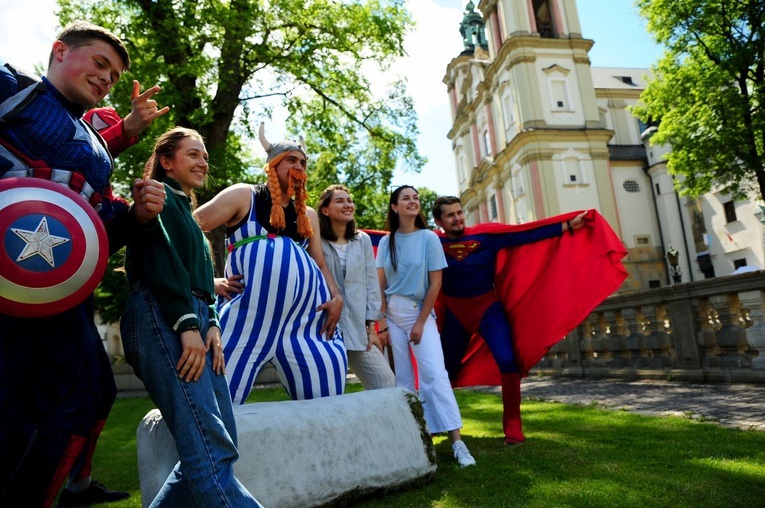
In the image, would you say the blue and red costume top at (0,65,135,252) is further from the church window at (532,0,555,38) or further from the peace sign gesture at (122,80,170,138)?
the church window at (532,0,555,38)

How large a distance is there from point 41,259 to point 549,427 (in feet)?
16.2

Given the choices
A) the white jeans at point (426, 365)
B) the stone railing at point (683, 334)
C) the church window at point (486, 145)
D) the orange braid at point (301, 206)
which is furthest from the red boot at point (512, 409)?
the church window at point (486, 145)

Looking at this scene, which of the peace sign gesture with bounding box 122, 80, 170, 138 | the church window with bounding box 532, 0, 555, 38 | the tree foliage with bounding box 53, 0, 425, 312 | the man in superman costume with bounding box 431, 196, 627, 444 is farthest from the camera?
the church window with bounding box 532, 0, 555, 38

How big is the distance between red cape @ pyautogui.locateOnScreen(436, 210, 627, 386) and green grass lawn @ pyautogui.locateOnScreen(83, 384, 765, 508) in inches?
30.4

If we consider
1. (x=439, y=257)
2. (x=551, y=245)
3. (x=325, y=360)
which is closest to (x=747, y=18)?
(x=551, y=245)

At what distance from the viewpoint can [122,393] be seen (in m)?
17.1

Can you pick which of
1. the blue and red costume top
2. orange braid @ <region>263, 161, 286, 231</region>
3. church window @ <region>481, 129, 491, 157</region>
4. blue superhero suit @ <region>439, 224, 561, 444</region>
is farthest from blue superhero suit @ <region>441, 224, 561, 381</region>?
church window @ <region>481, 129, 491, 157</region>

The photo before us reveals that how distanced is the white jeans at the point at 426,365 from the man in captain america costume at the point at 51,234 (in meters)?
2.65

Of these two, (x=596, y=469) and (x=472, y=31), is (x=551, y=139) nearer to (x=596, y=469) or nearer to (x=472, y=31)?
(x=472, y=31)

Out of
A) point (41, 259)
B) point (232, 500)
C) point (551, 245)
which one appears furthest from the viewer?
point (551, 245)

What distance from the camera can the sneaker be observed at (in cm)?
400

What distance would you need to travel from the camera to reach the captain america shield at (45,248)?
1.83 metres

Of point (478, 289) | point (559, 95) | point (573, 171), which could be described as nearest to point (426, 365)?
point (478, 289)

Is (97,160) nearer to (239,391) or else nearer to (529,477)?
(239,391)
